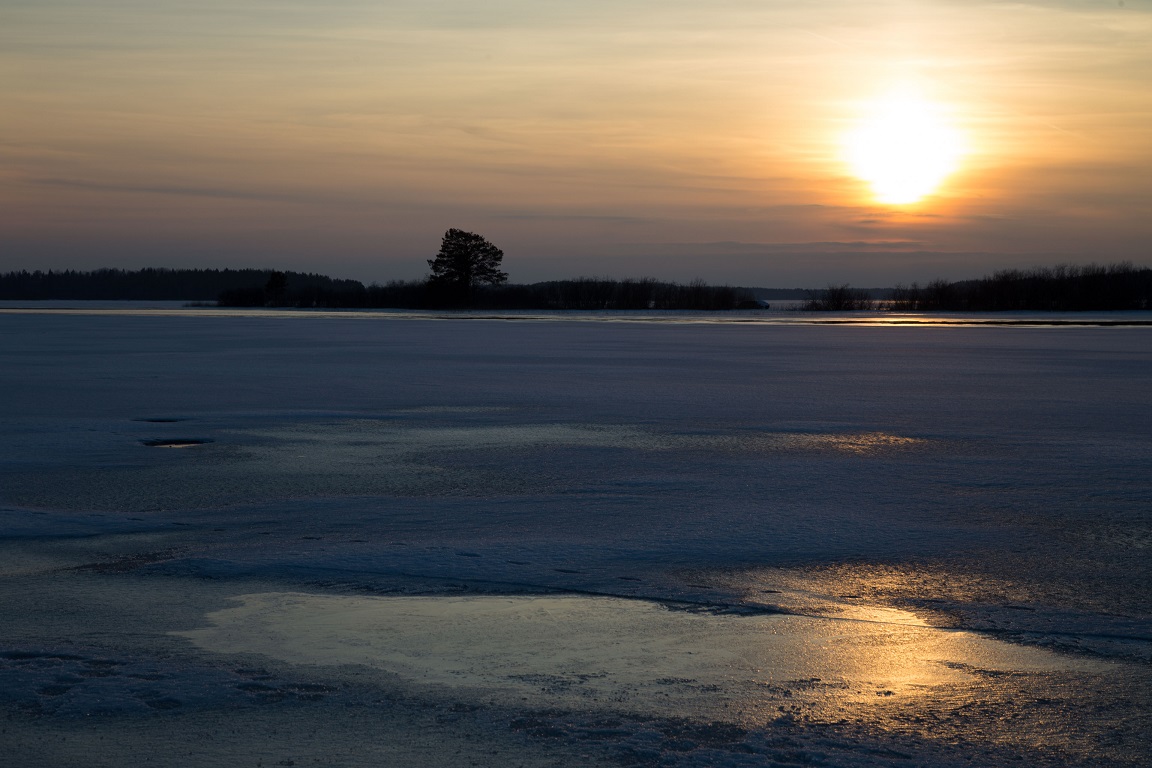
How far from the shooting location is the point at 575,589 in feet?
15.3

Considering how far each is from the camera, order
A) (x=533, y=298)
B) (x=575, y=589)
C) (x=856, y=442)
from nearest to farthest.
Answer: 1. (x=575, y=589)
2. (x=856, y=442)
3. (x=533, y=298)

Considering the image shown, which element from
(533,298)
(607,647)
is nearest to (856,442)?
(607,647)

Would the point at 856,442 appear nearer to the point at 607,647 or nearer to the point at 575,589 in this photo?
the point at 575,589

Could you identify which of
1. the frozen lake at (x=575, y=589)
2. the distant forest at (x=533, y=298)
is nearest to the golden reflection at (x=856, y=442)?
the frozen lake at (x=575, y=589)

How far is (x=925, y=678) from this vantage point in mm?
3576

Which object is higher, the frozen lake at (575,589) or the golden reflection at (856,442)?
the golden reflection at (856,442)

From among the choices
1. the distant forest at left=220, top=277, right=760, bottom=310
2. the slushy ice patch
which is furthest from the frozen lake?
the distant forest at left=220, top=277, right=760, bottom=310

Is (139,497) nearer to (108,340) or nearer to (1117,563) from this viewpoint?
(1117,563)

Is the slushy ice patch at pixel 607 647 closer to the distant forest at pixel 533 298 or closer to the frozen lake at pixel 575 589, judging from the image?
the frozen lake at pixel 575 589

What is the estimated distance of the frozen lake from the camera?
124 inches

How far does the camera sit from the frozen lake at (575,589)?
10.3 feet

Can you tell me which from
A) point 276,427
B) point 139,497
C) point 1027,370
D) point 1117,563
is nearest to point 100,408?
point 276,427

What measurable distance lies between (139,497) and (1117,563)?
535 cm

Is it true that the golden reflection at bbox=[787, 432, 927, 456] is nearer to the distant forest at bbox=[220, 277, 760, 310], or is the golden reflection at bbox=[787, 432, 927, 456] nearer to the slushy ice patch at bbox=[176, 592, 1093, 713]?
the slushy ice patch at bbox=[176, 592, 1093, 713]
